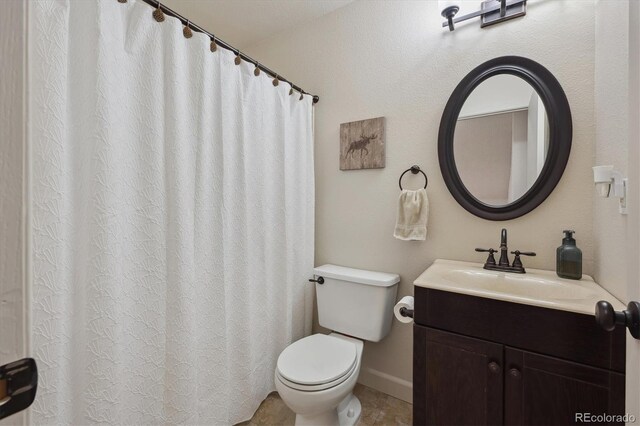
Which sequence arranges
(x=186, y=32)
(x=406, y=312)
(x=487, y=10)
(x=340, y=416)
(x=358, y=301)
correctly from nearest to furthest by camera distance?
(x=186, y=32), (x=406, y=312), (x=487, y=10), (x=340, y=416), (x=358, y=301)

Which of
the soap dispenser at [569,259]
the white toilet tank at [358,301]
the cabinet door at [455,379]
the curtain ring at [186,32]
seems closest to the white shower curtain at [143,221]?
the curtain ring at [186,32]

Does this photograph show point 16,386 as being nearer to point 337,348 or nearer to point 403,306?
point 403,306

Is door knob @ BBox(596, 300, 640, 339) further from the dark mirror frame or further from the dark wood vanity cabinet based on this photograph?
the dark mirror frame

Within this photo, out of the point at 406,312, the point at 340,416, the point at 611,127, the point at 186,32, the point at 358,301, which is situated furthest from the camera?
the point at 358,301

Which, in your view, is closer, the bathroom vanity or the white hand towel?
the bathroom vanity

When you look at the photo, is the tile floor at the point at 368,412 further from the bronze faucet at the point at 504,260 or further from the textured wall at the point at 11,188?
the textured wall at the point at 11,188

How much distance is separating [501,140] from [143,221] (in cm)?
169

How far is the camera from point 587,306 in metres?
0.89

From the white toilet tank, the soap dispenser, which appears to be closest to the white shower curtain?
the white toilet tank

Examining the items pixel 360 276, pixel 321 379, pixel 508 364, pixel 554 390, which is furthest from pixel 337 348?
pixel 554 390

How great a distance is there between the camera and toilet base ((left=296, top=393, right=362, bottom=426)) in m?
1.33

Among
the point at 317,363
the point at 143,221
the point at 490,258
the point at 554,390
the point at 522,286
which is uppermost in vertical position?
the point at 143,221

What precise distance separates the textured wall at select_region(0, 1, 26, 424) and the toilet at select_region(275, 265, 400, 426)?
1.09m

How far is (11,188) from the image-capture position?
337mm
